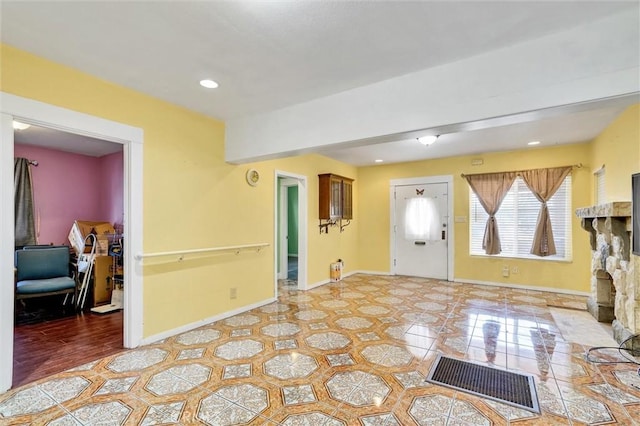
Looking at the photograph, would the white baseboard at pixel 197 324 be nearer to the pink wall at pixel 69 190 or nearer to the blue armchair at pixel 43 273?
the blue armchair at pixel 43 273

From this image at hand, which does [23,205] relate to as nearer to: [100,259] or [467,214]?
[100,259]

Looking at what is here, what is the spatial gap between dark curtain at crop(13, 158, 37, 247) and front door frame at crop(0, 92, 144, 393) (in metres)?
3.12

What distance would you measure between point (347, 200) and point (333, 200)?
610 millimetres

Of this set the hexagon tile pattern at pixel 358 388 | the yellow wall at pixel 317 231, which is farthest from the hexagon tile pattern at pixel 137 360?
the yellow wall at pixel 317 231

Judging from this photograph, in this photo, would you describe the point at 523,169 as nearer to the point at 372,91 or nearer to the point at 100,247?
the point at 372,91

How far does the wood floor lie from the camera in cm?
257

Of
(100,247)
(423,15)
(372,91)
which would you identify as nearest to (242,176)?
(372,91)

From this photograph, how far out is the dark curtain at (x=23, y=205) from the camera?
15.2 feet

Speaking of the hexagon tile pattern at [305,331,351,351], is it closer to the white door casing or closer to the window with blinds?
the white door casing

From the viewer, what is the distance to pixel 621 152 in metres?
3.49

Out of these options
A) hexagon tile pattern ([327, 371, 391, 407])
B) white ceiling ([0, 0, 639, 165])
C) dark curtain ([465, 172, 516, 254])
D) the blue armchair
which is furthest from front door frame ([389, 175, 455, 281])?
the blue armchair

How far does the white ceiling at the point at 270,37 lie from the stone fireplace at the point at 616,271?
4.71ft

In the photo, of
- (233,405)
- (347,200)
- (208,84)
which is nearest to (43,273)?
(208,84)

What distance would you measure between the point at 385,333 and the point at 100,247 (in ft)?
14.2
